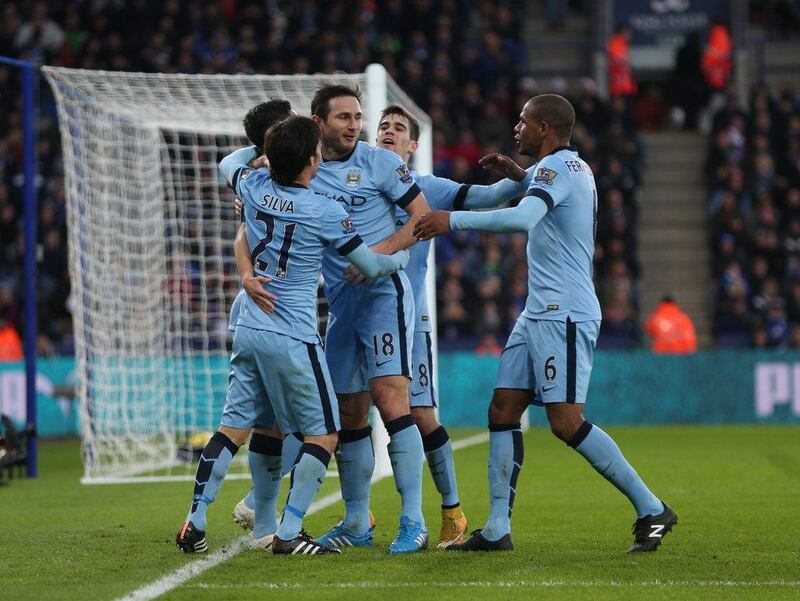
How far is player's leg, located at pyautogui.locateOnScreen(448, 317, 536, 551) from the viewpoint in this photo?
6.46 metres

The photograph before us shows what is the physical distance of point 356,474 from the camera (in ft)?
22.1

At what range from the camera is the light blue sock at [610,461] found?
6348mm

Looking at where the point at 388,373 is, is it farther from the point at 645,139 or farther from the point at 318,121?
the point at 645,139

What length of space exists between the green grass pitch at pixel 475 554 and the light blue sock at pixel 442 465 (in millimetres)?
393

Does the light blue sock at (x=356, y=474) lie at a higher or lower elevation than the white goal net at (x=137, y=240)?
lower

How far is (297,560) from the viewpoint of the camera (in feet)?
20.1

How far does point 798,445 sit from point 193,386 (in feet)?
19.3

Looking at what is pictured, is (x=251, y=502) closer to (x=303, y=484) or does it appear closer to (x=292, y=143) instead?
(x=303, y=484)

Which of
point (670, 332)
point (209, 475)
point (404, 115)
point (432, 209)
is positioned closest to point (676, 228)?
point (670, 332)

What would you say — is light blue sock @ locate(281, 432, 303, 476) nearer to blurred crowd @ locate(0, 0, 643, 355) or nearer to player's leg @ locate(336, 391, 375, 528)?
player's leg @ locate(336, 391, 375, 528)

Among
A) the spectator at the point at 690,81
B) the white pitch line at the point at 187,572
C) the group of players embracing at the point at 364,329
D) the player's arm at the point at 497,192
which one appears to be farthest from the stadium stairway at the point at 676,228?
→ the white pitch line at the point at 187,572

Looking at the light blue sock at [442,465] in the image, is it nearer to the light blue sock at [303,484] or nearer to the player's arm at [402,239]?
the light blue sock at [303,484]

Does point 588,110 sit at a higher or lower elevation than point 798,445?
higher

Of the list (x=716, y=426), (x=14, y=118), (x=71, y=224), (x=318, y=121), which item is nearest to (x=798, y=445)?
(x=716, y=426)
